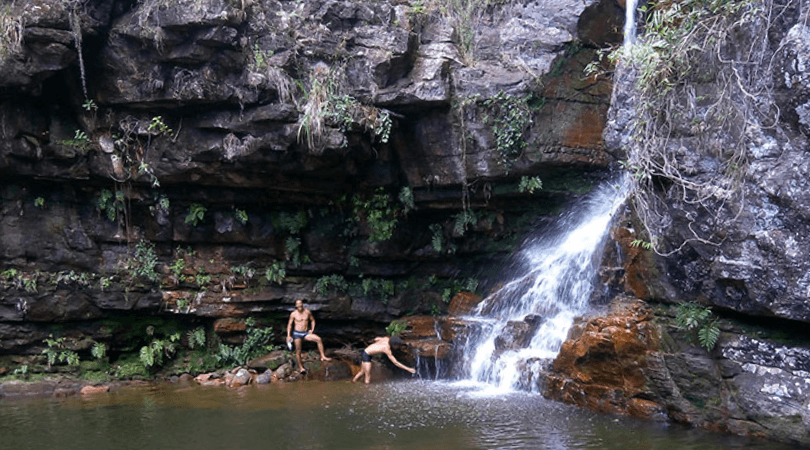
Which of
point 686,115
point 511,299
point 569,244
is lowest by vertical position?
point 511,299

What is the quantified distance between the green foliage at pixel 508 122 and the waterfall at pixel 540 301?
63.9 inches

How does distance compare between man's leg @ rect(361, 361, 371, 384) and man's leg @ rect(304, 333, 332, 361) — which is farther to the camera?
man's leg @ rect(304, 333, 332, 361)

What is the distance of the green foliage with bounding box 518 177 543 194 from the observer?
10766 mm

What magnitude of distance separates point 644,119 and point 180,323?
937 cm

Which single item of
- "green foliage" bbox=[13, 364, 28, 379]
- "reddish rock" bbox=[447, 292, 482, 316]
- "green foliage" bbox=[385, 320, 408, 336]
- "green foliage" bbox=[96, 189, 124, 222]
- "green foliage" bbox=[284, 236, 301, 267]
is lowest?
"green foliage" bbox=[13, 364, 28, 379]

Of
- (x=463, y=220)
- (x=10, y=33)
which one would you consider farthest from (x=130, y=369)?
(x=463, y=220)

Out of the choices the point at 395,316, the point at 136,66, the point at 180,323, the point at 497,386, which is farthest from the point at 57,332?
the point at 497,386

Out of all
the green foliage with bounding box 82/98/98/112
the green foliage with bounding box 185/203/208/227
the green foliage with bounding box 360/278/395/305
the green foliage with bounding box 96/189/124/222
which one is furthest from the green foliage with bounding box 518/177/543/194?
the green foliage with bounding box 82/98/98/112

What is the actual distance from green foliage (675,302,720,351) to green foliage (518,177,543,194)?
3637mm

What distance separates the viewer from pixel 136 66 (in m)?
10.4

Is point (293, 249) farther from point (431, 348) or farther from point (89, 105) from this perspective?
point (89, 105)

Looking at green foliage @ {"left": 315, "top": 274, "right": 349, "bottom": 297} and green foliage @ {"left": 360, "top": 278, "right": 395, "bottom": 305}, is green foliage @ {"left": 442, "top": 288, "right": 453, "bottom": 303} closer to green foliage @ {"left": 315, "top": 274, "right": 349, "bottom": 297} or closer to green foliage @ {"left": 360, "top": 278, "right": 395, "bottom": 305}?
green foliage @ {"left": 360, "top": 278, "right": 395, "bottom": 305}

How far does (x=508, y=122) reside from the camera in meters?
10.6

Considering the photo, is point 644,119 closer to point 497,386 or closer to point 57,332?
point 497,386
